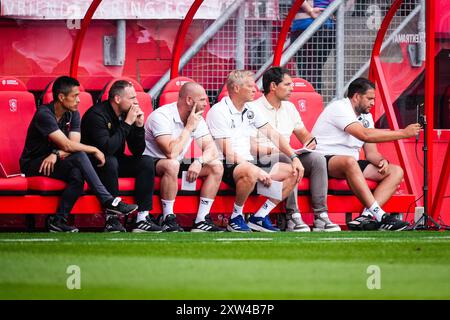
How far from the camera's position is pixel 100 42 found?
41.6 ft

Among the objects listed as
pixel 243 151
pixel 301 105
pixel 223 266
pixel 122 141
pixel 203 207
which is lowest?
pixel 203 207

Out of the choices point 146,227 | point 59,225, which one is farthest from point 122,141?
point 59,225

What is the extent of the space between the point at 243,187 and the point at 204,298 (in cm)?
462

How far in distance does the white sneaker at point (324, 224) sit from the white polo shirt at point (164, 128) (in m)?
1.30

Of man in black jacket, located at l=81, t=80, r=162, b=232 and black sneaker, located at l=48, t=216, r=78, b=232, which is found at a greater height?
man in black jacket, located at l=81, t=80, r=162, b=232

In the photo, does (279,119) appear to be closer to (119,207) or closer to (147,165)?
(147,165)

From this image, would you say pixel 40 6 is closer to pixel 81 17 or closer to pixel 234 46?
pixel 81 17

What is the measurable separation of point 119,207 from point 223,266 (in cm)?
311

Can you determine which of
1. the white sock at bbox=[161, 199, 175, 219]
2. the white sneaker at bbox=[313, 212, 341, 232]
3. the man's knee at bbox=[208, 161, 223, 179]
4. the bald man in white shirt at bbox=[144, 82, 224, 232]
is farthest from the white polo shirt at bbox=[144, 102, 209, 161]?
the white sneaker at bbox=[313, 212, 341, 232]

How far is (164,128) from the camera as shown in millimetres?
10414

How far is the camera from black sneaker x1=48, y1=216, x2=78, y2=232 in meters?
9.89

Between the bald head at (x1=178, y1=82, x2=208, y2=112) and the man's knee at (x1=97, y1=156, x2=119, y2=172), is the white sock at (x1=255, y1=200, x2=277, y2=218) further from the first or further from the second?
the man's knee at (x1=97, y1=156, x2=119, y2=172)

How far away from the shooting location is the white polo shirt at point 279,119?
1095 cm

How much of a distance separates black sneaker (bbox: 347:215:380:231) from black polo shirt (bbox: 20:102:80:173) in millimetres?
2786
